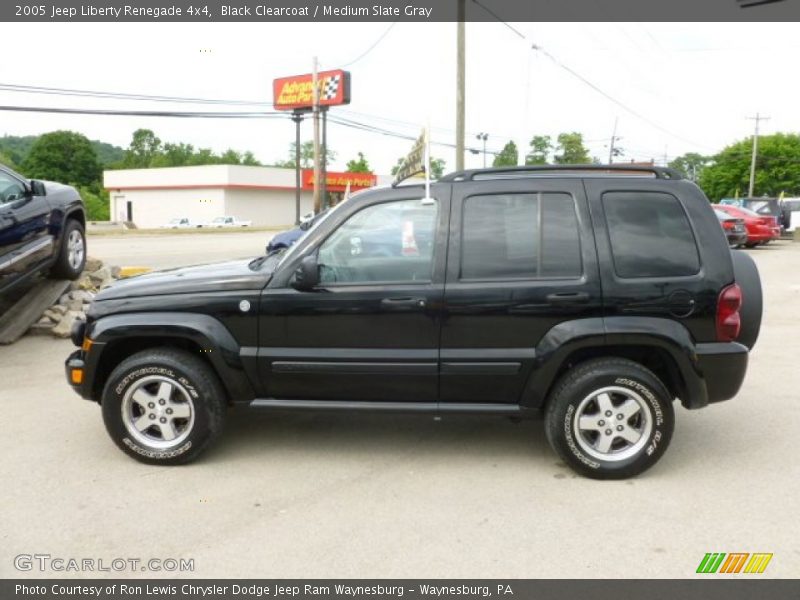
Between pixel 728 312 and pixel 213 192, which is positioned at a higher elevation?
pixel 213 192

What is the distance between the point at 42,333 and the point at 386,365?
5587 mm

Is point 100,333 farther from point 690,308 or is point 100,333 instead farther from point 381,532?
point 690,308

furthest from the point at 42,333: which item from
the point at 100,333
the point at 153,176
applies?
the point at 153,176

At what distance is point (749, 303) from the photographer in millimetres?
4250

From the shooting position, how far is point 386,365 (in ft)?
13.7

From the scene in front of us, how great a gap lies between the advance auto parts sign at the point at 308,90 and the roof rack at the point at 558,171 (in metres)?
41.3

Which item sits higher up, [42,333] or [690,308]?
[690,308]

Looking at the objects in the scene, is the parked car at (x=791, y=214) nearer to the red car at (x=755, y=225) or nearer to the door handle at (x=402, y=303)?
the red car at (x=755, y=225)

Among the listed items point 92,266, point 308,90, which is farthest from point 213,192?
point 92,266

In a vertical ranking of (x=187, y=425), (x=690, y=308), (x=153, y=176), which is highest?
(x=153, y=176)

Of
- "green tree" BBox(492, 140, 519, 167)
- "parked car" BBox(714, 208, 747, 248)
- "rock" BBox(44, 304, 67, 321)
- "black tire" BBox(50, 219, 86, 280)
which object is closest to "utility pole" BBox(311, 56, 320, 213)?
"parked car" BBox(714, 208, 747, 248)

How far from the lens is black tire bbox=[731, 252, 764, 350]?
4246 mm

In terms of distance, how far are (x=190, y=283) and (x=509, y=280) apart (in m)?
1.99

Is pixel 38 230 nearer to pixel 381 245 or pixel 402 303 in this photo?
pixel 381 245
